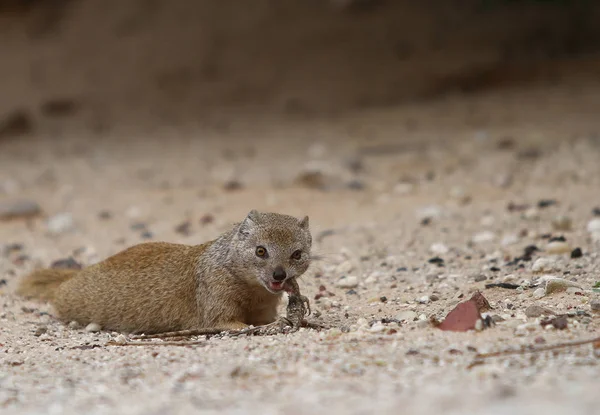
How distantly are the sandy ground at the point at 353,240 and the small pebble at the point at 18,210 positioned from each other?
16cm

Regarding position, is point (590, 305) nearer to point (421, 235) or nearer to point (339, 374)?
point (339, 374)

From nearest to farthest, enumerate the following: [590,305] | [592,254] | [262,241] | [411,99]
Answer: [590,305], [262,241], [592,254], [411,99]

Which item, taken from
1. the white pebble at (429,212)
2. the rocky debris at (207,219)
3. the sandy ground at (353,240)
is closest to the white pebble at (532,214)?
the sandy ground at (353,240)

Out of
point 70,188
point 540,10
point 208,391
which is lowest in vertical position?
point 208,391

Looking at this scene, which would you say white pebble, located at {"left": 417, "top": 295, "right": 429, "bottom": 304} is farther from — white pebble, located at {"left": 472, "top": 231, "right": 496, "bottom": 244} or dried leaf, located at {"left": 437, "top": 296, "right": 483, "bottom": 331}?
white pebble, located at {"left": 472, "top": 231, "right": 496, "bottom": 244}

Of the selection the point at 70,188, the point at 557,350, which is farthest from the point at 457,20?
the point at 557,350

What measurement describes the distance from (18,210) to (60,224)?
73 cm

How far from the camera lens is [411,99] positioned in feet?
40.4

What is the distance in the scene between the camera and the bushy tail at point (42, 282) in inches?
236

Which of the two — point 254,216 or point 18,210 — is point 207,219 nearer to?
point 18,210

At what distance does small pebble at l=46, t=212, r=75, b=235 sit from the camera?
8.17 m

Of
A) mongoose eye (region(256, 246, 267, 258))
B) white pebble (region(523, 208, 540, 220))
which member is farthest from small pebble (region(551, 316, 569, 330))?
white pebble (region(523, 208, 540, 220))

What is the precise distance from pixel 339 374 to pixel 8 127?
10.4 m

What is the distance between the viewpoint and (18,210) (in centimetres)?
873
